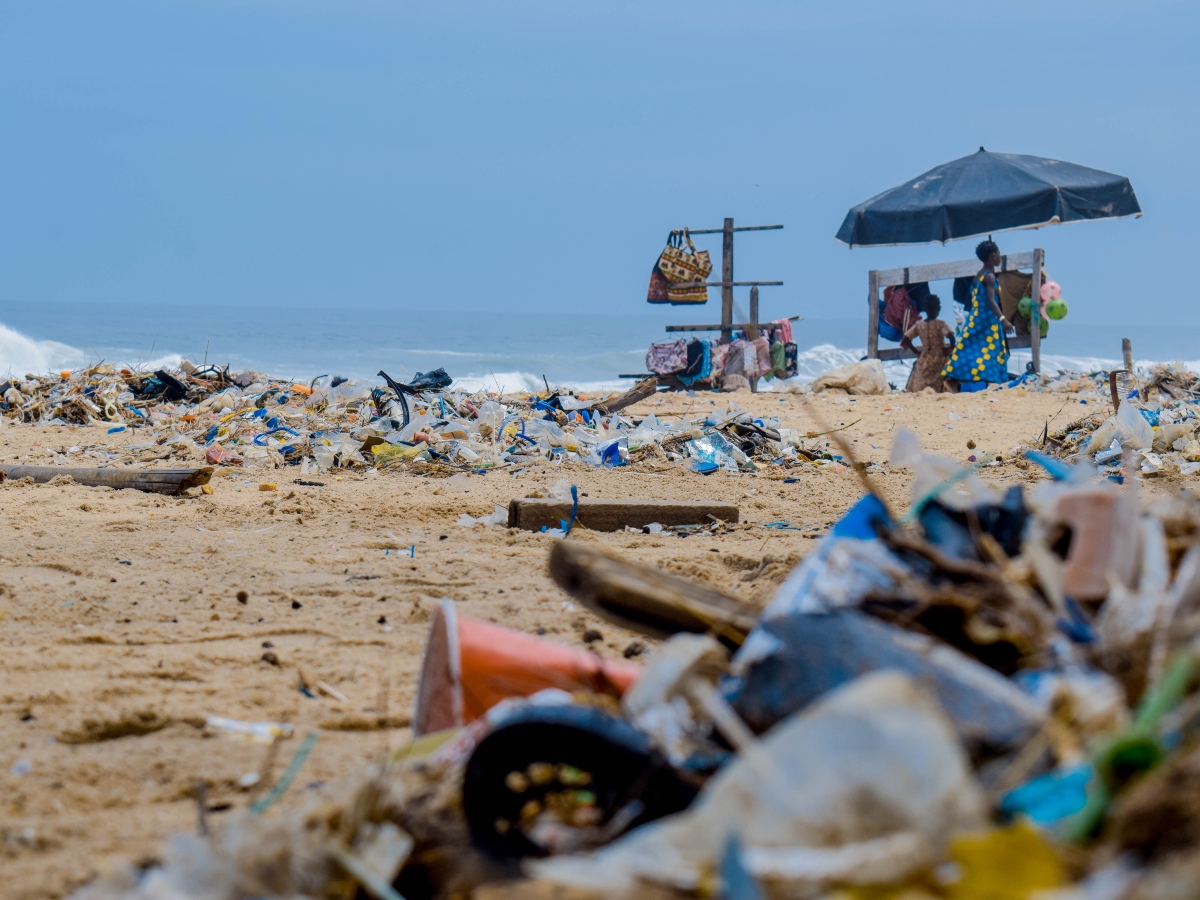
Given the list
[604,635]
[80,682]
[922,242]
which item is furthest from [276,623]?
[922,242]

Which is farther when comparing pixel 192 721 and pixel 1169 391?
pixel 1169 391

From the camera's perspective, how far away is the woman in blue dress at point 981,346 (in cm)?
1168

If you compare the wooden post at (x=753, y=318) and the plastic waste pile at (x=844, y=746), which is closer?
the plastic waste pile at (x=844, y=746)

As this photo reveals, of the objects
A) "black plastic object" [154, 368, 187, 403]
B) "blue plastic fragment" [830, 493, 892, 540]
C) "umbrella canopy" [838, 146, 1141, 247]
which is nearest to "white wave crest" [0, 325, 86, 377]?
"black plastic object" [154, 368, 187, 403]

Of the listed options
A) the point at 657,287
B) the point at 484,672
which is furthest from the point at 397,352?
the point at 484,672

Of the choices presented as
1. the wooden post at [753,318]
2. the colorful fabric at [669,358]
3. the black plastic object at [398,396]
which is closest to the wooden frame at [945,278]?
the wooden post at [753,318]

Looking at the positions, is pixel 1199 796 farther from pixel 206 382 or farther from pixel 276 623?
pixel 206 382

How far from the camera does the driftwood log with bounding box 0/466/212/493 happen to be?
5.82 meters

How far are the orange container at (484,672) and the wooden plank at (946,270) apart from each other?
11.9 meters

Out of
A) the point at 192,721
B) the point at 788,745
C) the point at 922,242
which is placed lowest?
the point at 192,721

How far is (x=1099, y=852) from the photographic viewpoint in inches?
39.1

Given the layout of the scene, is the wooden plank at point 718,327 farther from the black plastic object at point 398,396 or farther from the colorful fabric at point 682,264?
the black plastic object at point 398,396

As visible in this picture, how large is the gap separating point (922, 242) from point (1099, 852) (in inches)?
465

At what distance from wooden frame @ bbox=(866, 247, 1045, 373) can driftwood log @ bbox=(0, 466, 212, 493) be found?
9.88 metres
